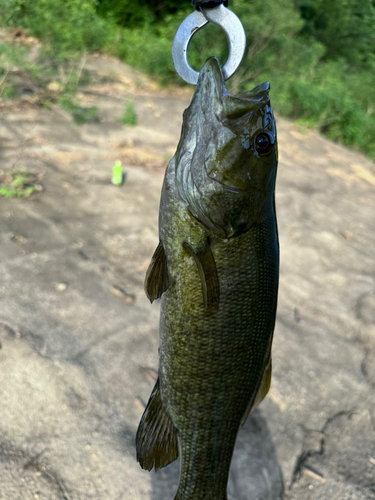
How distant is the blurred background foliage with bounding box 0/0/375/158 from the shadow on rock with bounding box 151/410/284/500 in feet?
26.7

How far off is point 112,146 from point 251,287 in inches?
275

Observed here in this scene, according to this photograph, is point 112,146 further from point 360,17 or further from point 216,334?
point 360,17

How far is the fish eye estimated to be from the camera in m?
1.56

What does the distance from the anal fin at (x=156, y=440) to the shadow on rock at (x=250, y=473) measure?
1.28 meters

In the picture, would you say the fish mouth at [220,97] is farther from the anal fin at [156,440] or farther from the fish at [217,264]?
the anal fin at [156,440]

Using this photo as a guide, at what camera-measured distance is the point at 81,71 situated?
982 centimetres

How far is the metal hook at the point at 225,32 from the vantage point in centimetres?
155

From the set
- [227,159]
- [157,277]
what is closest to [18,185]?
[157,277]

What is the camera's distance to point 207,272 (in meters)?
1.58

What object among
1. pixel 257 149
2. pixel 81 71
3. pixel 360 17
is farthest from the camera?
pixel 360 17

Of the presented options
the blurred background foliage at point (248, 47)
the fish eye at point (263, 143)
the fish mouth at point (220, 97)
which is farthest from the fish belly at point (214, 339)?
the blurred background foliage at point (248, 47)

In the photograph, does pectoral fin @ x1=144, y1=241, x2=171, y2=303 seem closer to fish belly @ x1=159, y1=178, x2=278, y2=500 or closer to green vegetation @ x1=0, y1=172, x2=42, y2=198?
fish belly @ x1=159, y1=178, x2=278, y2=500

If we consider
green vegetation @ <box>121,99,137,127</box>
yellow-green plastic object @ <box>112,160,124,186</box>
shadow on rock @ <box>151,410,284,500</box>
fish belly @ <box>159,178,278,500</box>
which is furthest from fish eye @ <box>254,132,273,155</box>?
green vegetation @ <box>121,99,137,127</box>

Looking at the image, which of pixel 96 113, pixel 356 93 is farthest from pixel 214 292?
pixel 356 93
